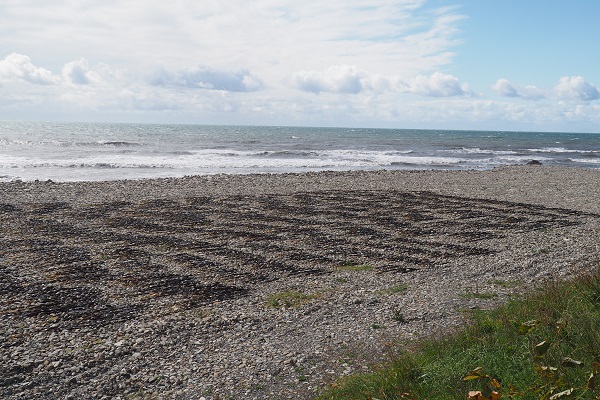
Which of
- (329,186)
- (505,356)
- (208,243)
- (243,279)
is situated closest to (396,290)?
(243,279)

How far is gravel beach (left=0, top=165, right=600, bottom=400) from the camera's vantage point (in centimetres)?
547

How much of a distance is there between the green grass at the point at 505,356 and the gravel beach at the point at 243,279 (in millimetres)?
816

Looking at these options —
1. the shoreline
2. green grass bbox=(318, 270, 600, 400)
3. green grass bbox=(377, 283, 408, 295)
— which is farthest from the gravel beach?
green grass bbox=(318, 270, 600, 400)

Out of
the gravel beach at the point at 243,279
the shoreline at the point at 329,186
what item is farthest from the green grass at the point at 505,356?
the shoreline at the point at 329,186

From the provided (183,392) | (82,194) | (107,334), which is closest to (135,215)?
(82,194)

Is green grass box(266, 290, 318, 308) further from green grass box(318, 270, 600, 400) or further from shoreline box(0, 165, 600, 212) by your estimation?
shoreline box(0, 165, 600, 212)

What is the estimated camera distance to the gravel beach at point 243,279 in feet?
18.0

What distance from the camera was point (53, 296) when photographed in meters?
7.54

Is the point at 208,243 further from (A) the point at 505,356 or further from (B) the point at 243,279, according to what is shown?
(A) the point at 505,356

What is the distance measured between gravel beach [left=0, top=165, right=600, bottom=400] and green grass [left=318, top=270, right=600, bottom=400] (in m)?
0.82

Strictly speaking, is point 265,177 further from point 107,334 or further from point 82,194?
point 107,334

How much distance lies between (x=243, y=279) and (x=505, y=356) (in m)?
5.10

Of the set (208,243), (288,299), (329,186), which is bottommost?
(288,299)

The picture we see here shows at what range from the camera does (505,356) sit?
14.1 feet
